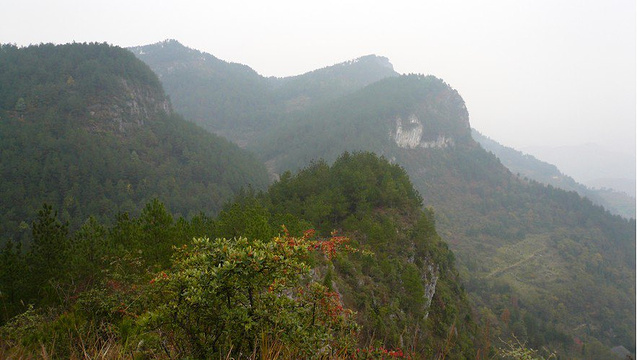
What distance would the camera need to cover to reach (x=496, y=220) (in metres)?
129

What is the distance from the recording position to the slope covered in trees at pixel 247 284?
3445mm

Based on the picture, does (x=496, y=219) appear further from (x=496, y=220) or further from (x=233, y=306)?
(x=233, y=306)

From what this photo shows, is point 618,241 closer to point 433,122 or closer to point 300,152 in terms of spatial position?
point 433,122

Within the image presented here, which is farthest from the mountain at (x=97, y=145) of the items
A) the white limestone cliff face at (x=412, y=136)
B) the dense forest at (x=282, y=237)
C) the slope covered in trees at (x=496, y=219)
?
the white limestone cliff face at (x=412, y=136)

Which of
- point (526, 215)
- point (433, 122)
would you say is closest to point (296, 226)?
point (526, 215)

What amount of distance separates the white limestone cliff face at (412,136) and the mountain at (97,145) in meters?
88.5

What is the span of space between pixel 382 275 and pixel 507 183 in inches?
6235

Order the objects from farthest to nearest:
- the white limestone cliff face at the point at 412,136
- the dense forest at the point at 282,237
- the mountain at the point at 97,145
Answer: the white limestone cliff face at the point at 412,136, the mountain at the point at 97,145, the dense forest at the point at 282,237

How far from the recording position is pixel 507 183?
152 m

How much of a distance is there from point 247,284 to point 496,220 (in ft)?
487

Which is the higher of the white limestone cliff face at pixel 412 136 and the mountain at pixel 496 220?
the white limestone cliff face at pixel 412 136

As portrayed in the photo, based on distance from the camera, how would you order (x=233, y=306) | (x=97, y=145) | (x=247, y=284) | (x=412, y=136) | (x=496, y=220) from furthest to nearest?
(x=412, y=136)
(x=496, y=220)
(x=97, y=145)
(x=233, y=306)
(x=247, y=284)

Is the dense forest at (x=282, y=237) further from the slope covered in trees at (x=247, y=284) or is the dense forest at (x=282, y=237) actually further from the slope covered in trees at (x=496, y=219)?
the slope covered in trees at (x=496, y=219)

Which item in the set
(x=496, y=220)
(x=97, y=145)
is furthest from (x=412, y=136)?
(x=97, y=145)
